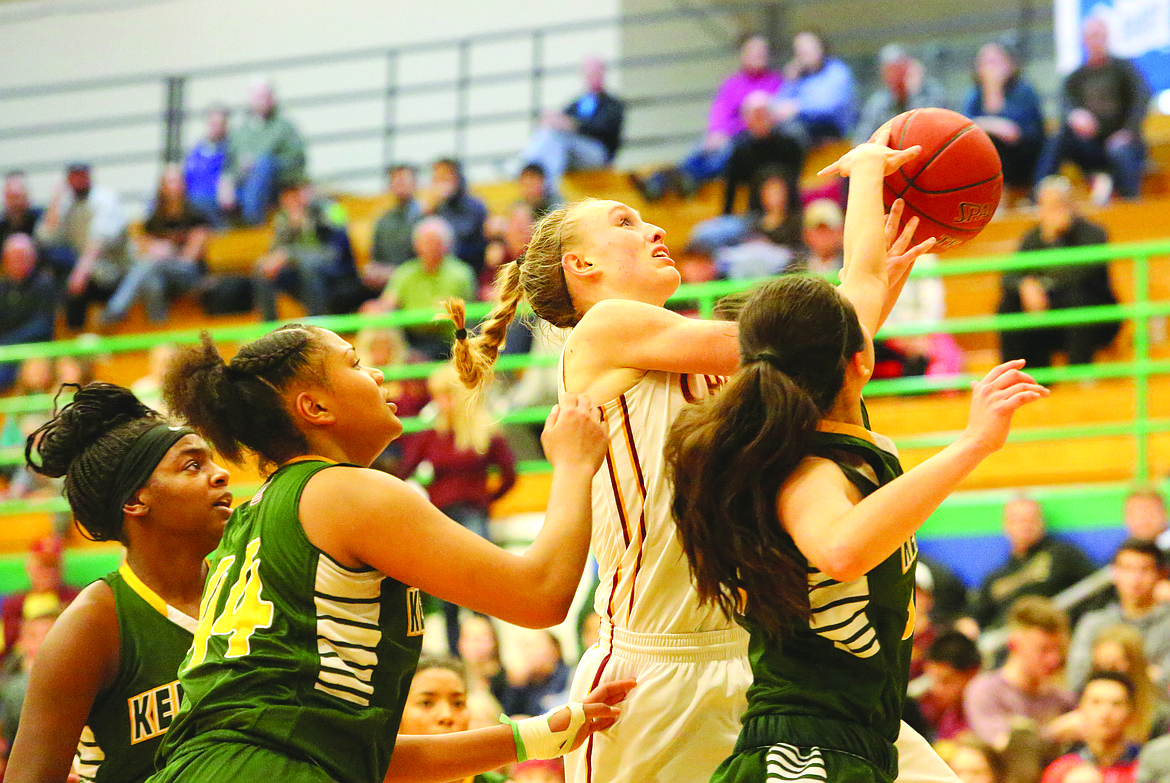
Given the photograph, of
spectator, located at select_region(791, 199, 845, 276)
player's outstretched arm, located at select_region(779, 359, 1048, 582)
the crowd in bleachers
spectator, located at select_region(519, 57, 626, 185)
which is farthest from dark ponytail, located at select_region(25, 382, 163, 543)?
spectator, located at select_region(519, 57, 626, 185)

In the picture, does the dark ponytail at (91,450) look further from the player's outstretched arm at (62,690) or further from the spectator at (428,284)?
the spectator at (428,284)

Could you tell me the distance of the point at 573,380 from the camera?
9.91 ft

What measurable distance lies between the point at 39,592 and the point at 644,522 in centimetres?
676

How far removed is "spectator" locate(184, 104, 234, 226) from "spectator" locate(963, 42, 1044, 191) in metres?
6.98

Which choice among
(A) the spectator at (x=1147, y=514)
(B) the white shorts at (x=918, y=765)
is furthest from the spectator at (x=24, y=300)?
(B) the white shorts at (x=918, y=765)

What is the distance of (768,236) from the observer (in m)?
9.16

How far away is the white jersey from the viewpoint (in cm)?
294

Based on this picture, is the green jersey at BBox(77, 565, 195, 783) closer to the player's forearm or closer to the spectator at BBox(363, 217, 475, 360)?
the player's forearm

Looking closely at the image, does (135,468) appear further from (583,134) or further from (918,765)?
(583,134)

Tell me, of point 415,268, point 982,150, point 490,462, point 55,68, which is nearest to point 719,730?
point 982,150

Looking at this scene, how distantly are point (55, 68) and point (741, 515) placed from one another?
50.2 feet

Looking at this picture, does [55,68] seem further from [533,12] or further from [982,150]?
[982,150]

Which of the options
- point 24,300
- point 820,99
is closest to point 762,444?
point 820,99

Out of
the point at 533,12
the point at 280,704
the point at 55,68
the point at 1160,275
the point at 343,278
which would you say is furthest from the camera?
the point at 55,68
